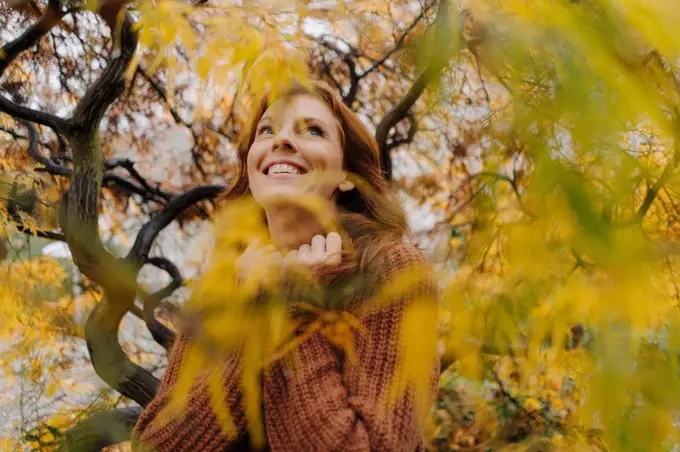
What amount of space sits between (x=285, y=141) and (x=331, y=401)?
432 millimetres

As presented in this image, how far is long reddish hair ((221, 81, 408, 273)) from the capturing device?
1.04 meters

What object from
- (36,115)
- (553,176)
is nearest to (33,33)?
(36,115)

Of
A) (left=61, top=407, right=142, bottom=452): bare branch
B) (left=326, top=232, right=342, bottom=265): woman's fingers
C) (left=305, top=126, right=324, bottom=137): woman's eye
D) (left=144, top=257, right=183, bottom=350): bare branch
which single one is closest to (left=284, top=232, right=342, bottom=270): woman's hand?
(left=326, top=232, right=342, bottom=265): woman's fingers

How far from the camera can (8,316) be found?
5.91 feet

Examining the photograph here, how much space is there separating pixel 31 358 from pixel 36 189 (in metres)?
0.58

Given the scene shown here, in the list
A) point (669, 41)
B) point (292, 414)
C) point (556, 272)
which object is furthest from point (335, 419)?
point (669, 41)

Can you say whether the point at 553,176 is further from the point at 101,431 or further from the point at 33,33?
the point at 101,431

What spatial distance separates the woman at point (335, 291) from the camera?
819mm

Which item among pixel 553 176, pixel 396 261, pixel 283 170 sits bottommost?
pixel 553 176

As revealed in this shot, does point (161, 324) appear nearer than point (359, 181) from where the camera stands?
No

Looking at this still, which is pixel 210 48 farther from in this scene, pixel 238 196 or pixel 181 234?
pixel 181 234

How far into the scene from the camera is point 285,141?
1025mm

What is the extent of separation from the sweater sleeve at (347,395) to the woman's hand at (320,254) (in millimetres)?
84

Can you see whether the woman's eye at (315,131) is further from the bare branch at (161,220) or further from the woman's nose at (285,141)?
the bare branch at (161,220)
